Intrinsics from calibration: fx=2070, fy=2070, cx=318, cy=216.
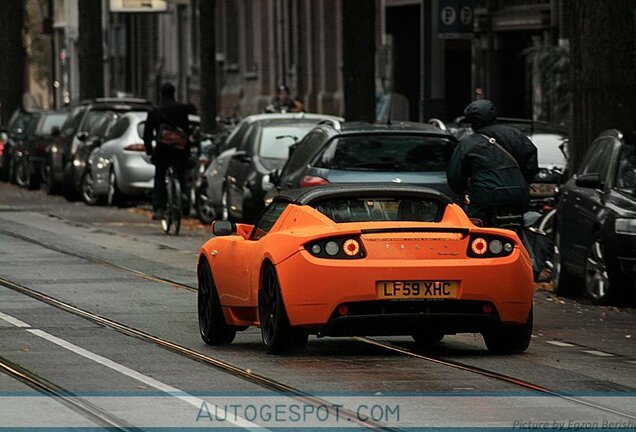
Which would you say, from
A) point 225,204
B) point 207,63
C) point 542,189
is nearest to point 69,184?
point 207,63

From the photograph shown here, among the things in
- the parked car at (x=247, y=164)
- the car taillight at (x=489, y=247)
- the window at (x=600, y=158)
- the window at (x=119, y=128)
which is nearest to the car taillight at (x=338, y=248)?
the car taillight at (x=489, y=247)

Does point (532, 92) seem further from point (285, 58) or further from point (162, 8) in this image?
point (162, 8)

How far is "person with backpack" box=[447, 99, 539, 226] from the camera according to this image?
658 inches

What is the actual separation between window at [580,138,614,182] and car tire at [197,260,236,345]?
517 centimetres

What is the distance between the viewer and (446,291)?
12555 mm

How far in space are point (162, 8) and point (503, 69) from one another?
18666 millimetres

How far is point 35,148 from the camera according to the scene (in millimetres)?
41188

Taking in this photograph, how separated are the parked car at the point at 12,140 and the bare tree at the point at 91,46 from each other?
1955 mm

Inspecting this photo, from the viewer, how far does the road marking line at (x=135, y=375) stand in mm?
9852

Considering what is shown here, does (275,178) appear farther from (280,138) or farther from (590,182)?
(590,182)

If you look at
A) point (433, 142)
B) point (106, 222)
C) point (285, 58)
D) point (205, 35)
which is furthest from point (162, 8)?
point (433, 142)

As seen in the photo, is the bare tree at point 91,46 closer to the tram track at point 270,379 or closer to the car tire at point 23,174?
the car tire at point 23,174

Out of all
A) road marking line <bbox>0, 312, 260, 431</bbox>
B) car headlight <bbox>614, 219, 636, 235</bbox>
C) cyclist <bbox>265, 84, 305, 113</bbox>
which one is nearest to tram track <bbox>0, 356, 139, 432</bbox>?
road marking line <bbox>0, 312, 260, 431</bbox>

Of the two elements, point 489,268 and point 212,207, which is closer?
point 489,268
